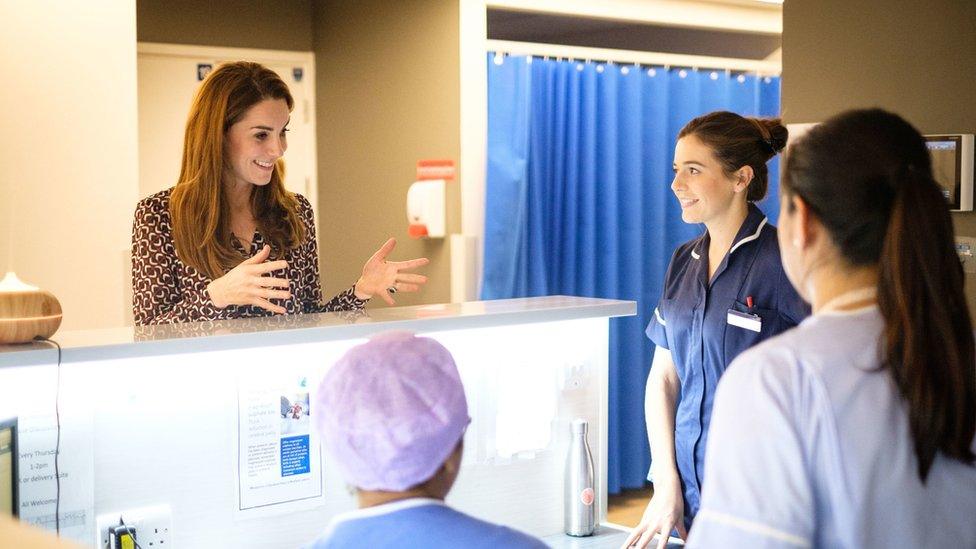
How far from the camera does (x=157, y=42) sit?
4.93 m

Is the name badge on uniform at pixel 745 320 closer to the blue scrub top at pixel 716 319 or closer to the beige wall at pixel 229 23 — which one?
the blue scrub top at pixel 716 319

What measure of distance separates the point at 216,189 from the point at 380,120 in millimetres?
2609

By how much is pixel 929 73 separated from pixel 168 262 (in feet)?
7.04

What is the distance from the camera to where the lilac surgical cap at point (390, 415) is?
114 centimetres

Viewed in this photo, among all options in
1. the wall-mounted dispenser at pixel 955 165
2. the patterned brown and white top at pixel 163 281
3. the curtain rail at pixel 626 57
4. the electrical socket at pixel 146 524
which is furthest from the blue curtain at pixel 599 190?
the electrical socket at pixel 146 524

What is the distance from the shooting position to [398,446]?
1142mm

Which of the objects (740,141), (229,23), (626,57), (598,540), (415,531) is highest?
(229,23)

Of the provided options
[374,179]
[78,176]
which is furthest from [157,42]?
[78,176]

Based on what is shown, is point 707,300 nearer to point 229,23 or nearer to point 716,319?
point 716,319

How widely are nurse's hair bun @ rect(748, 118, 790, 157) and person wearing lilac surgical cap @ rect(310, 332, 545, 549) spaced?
Result: 5.24 feet

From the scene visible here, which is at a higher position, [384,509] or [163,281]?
[163,281]

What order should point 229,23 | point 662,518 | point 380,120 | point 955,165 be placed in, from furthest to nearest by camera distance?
point 229,23 < point 380,120 < point 955,165 < point 662,518

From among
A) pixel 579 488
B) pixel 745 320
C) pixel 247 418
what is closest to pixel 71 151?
pixel 247 418

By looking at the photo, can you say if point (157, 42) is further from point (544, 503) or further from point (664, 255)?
point (544, 503)
